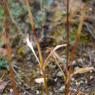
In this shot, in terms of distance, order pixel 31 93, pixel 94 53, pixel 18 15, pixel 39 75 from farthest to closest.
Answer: pixel 18 15 < pixel 94 53 < pixel 39 75 < pixel 31 93

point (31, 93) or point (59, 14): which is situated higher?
point (59, 14)

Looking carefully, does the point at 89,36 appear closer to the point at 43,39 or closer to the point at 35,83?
the point at 43,39

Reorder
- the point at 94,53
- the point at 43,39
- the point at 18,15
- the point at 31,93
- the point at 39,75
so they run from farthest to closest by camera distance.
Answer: the point at 18,15 < the point at 43,39 < the point at 94,53 < the point at 39,75 < the point at 31,93

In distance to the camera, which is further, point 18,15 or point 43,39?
point 18,15

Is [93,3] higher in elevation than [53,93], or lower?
higher

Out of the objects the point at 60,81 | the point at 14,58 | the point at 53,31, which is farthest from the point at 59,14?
the point at 60,81

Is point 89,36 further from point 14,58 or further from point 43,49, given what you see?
point 14,58

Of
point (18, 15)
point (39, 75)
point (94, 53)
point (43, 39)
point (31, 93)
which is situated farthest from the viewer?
point (18, 15)

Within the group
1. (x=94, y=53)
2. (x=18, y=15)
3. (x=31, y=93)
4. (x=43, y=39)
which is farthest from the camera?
(x=18, y=15)


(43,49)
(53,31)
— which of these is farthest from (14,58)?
(53,31)
